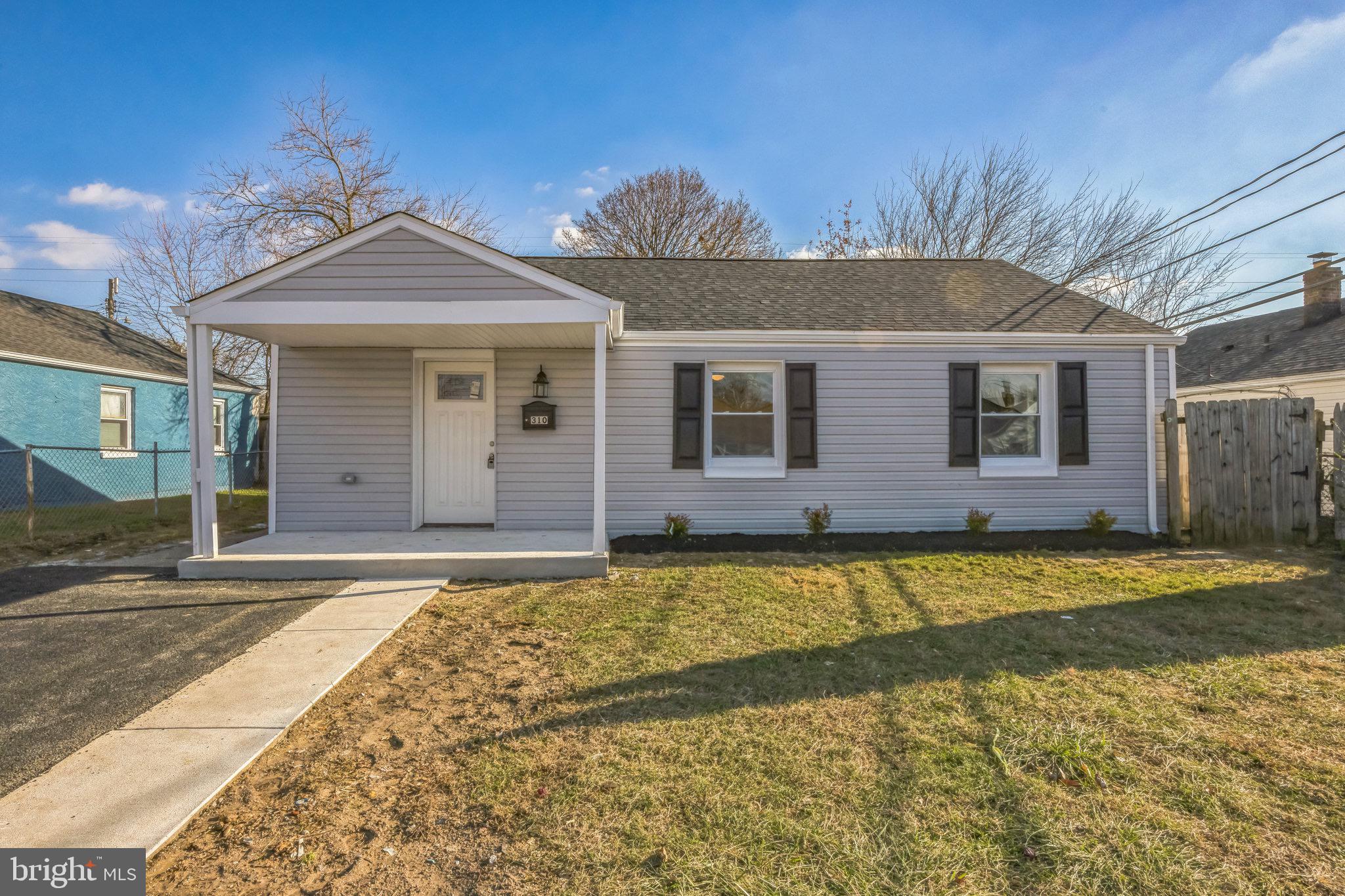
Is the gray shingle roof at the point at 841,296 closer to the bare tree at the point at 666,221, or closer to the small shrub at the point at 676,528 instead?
the small shrub at the point at 676,528

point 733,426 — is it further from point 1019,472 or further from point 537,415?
point 1019,472

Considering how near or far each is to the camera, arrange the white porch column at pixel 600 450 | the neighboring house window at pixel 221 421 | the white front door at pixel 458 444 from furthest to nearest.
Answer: the neighboring house window at pixel 221 421
the white front door at pixel 458 444
the white porch column at pixel 600 450

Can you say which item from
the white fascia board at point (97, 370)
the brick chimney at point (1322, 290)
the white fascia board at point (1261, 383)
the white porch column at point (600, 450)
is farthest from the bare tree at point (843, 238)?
the white fascia board at point (97, 370)

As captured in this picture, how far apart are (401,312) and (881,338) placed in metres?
5.77

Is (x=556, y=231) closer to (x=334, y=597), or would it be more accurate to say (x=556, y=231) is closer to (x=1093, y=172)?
(x=1093, y=172)

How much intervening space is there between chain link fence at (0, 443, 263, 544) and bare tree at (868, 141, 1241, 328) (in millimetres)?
19679

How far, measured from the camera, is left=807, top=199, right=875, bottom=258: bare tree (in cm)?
1958

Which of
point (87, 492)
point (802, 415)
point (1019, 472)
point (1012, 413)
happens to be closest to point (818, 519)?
point (802, 415)

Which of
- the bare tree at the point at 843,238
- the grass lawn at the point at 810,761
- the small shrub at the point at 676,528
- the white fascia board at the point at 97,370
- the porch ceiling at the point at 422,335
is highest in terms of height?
the bare tree at the point at 843,238

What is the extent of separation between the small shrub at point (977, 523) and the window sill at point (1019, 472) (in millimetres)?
524

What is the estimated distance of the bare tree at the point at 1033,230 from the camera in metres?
17.3

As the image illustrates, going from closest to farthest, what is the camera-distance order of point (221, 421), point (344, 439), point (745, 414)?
point (344, 439) < point (745, 414) < point (221, 421)

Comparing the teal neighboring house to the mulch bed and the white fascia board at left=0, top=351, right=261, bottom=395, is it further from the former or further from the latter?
the mulch bed

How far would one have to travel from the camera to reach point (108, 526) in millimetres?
8883
